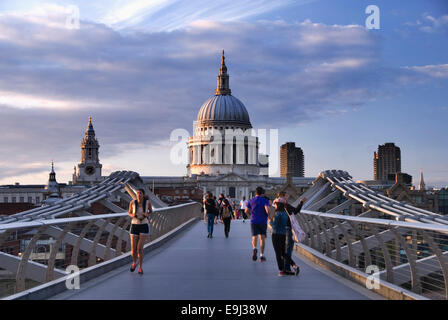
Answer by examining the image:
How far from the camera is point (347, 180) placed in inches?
1615

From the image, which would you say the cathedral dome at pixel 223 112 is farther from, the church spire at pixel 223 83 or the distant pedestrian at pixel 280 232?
the distant pedestrian at pixel 280 232

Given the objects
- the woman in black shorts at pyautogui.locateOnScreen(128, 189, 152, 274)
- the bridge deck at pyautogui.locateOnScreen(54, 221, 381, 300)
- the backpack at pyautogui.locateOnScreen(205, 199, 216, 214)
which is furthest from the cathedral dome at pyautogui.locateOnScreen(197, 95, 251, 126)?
the woman in black shorts at pyautogui.locateOnScreen(128, 189, 152, 274)

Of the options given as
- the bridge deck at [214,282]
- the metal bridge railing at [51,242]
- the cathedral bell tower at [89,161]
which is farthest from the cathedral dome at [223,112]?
the bridge deck at [214,282]

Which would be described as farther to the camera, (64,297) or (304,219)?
(304,219)

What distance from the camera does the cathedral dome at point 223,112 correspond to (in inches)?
6575

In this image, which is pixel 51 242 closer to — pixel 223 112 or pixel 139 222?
pixel 139 222

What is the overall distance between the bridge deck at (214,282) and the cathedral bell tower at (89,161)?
163722 millimetres

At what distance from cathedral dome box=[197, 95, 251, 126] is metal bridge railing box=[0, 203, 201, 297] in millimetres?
137573

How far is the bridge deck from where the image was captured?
991cm
